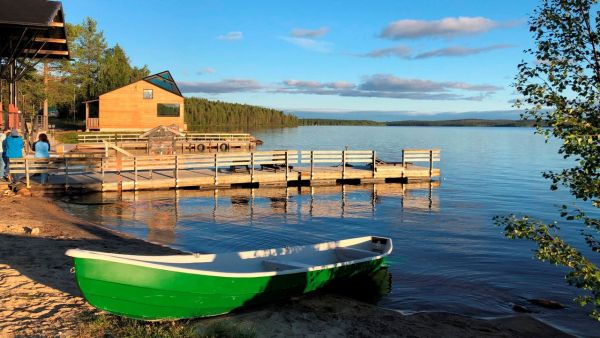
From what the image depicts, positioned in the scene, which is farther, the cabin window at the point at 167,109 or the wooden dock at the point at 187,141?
the cabin window at the point at 167,109

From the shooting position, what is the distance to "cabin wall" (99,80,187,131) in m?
54.4

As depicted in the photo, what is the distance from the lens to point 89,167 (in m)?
23.4

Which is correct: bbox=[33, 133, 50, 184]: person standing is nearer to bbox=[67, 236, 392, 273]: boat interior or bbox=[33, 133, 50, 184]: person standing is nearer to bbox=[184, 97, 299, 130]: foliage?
bbox=[67, 236, 392, 273]: boat interior

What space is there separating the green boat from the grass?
0.16 metres

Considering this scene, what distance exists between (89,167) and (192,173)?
16.5 feet

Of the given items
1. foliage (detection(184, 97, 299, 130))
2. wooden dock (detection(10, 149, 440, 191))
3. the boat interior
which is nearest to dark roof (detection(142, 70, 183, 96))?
wooden dock (detection(10, 149, 440, 191))

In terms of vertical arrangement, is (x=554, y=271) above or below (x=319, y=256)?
below

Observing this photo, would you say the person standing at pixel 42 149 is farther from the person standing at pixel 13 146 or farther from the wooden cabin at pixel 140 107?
the wooden cabin at pixel 140 107

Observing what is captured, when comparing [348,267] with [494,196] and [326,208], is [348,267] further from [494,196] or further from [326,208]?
[494,196]

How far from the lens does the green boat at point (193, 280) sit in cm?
629

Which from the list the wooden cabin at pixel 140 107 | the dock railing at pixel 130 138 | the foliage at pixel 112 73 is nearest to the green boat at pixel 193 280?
the dock railing at pixel 130 138

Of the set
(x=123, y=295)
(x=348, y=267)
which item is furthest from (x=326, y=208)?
(x=123, y=295)

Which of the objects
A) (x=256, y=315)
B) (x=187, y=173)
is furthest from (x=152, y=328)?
(x=187, y=173)

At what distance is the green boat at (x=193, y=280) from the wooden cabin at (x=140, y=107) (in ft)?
156
